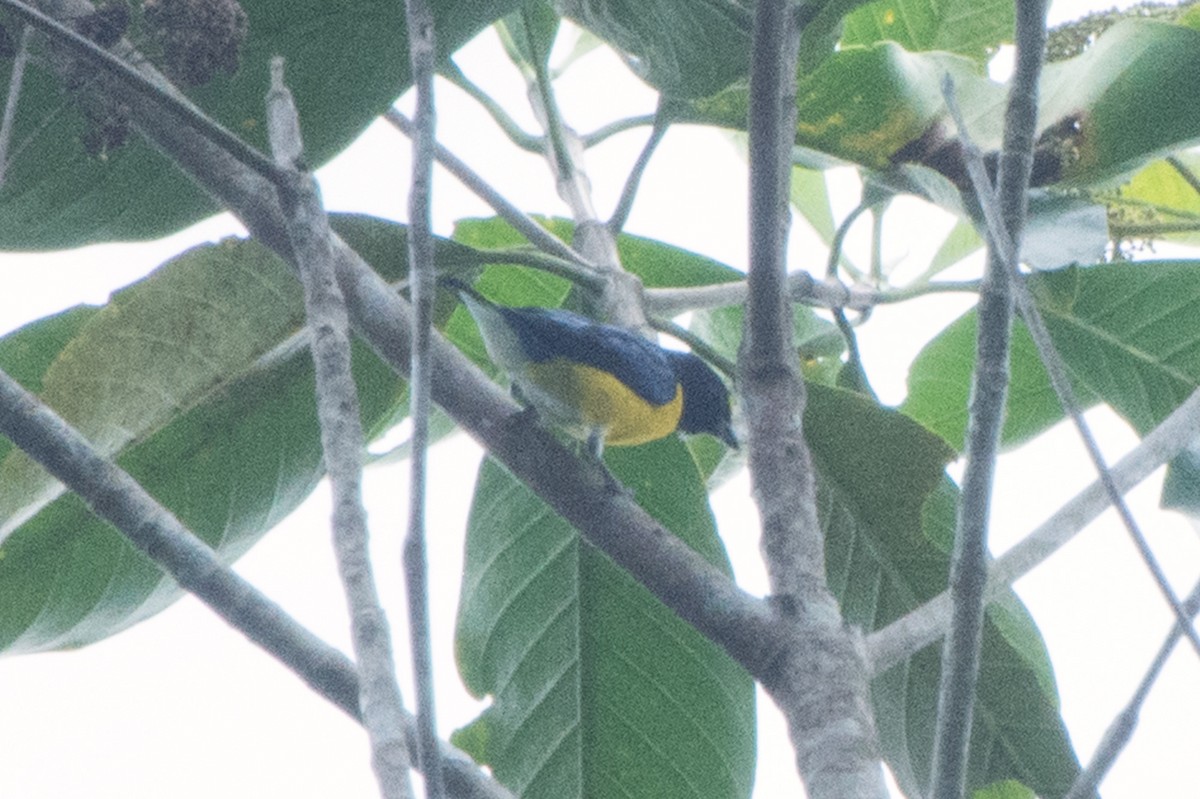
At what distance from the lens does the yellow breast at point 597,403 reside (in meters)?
2.88

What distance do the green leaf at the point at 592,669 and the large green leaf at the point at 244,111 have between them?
686 mm

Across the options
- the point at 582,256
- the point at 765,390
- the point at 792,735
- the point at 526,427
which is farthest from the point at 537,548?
the point at 792,735

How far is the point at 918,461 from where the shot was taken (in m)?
2.38

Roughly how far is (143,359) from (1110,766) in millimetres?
1521

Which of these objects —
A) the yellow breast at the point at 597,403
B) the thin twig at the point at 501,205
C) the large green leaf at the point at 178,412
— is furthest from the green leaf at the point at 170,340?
the yellow breast at the point at 597,403

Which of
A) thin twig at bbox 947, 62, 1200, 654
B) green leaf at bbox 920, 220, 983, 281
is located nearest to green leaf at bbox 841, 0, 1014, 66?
green leaf at bbox 920, 220, 983, 281

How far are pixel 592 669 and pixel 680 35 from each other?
1.03m

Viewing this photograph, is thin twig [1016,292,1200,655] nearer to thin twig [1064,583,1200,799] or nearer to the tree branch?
thin twig [1064,583,1200,799]

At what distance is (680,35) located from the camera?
2.09 meters

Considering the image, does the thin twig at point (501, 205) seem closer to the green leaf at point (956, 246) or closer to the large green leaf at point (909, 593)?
the large green leaf at point (909, 593)

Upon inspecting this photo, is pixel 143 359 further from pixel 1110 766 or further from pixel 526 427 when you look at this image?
pixel 1110 766

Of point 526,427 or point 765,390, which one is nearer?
point 765,390

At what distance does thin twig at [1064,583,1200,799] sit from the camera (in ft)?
3.52

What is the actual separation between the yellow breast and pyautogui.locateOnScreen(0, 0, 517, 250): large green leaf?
2.76ft
